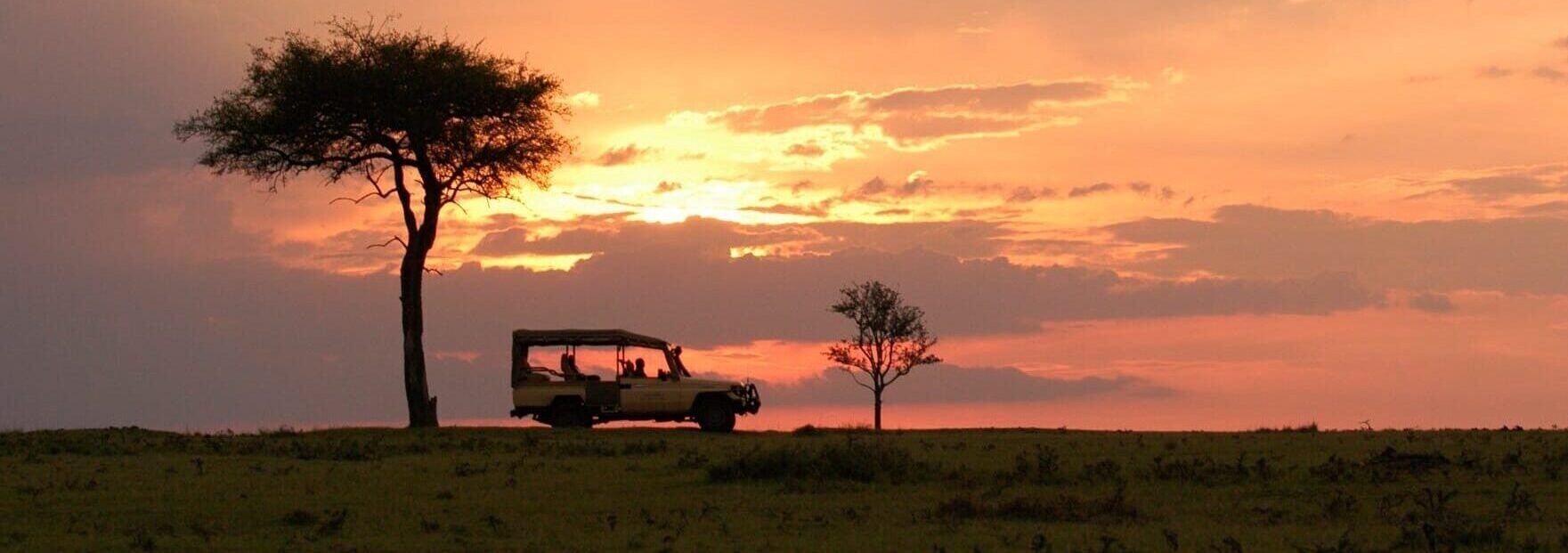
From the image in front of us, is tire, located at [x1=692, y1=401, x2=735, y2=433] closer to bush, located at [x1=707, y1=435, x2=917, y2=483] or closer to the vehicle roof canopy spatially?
the vehicle roof canopy

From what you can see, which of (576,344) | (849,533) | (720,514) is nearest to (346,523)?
(720,514)

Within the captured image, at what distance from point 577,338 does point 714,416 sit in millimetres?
4310

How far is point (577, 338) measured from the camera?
44.9 m

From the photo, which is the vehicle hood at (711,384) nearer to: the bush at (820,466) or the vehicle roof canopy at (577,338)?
the vehicle roof canopy at (577,338)

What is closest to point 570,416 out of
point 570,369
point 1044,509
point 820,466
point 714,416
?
point 570,369

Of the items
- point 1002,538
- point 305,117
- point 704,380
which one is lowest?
point 1002,538

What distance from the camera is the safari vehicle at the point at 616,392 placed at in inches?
1781

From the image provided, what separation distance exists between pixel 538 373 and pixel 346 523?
22631 millimetres

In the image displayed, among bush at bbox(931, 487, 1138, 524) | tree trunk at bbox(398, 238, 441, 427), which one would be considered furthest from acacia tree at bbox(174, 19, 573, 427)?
bush at bbox(931, 487, 1138, 524)

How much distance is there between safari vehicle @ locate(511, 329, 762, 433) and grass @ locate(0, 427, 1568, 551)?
221 inches

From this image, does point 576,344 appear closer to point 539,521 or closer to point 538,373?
point 538,373

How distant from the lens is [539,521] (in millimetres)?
23062

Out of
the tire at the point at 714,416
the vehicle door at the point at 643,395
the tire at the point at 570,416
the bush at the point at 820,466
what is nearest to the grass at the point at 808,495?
the bush at the point at 820,466

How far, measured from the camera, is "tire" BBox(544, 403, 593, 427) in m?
45.5
